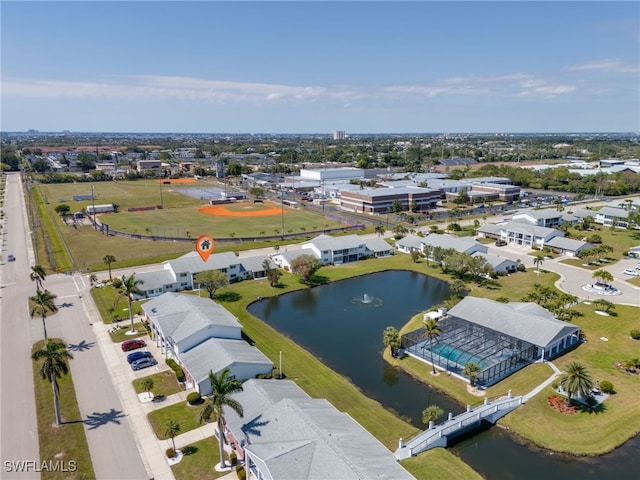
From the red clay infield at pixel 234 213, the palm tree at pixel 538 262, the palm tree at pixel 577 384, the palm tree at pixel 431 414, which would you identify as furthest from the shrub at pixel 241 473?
the red clay infield at pixel 234 213

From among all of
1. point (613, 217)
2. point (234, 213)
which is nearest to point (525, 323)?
point (613, 217)

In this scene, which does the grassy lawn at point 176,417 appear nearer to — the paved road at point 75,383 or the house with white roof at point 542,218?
the paved road at point 75,383

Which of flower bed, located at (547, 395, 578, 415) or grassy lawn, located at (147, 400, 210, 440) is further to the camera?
flower bed, located at (547, 395, 578, 415)

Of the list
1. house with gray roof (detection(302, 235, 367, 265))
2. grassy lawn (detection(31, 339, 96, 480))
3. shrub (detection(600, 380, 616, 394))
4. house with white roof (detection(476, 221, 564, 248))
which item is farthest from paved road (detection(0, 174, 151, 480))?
house with white roof (detection(476, 221, 564, 248))

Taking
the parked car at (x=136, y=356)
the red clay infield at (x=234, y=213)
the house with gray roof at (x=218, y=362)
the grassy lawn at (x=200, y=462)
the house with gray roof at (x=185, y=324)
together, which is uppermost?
the red clay infield at (x=234, y=213)

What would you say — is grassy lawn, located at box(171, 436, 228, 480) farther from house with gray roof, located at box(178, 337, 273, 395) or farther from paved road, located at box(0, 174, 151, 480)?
house with gray roof, located at box(178, 337, 273, 395)
